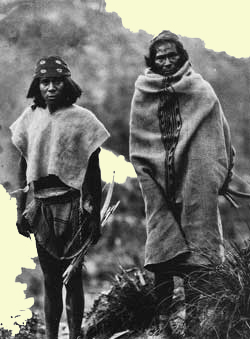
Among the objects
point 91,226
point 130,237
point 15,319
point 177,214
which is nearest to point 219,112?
point 177,214

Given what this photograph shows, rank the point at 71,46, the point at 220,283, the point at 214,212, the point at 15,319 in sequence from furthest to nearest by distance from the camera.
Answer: the point at 71,46 → the point at 15,319 → the point at 214,212 → the point at 220,283

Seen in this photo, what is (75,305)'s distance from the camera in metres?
5.71

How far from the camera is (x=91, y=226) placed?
582 cm

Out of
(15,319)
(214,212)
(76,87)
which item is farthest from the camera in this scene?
(15,319)

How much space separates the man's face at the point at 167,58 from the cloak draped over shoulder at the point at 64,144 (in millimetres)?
640

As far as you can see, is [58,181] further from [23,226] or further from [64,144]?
[23,226]

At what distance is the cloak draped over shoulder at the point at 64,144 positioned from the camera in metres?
5.85

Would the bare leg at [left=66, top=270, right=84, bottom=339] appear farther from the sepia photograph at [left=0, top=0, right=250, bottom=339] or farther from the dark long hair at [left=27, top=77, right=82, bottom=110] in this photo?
the dark long hair at [left=27, top=77, right=82, bottom=110]

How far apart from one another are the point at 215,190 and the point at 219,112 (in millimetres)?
572

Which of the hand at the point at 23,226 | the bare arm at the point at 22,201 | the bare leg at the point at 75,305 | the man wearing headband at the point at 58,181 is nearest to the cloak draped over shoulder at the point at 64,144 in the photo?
the man wearing headband at the point at 58,181

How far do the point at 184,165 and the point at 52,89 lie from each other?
1146 millimetres

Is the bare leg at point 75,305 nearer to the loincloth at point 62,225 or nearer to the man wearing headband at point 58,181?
the man wearing headband at point 58,181

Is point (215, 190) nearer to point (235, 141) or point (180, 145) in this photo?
point (180, 145)

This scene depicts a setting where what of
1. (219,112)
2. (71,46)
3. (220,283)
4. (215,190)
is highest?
(71,46)
